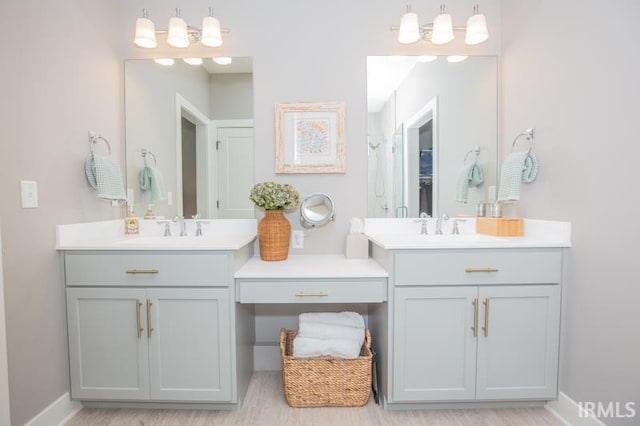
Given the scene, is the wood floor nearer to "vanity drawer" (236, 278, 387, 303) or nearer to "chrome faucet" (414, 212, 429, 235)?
"vanity drawer" (236, 278, 387, 303)

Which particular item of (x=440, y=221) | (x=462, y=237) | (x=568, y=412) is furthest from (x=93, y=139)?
(x=568, y=412)

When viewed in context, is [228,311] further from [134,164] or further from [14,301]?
[134,164]

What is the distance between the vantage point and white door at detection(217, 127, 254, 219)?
2.07 metres

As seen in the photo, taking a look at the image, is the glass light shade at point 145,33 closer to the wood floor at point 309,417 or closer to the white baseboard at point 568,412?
the wood floor at point 309,417

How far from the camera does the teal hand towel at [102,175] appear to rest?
68.7 inches

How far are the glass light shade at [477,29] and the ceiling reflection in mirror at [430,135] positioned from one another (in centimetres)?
17

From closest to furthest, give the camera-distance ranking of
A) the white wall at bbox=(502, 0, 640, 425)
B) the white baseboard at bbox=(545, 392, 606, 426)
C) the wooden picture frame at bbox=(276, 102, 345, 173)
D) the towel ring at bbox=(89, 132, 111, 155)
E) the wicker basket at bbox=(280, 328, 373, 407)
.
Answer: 1. the white wall at bbox=(502, 0, 640, 425)
2. the white baseboard at bbox=(545, 392, 606, 426)
3. the wicker basket at bbox=(280, 328, 373, 407)
4. the towel ring at bbox=(89, 132, 111, 155)
5. the wooden picture frame at bbox=(276, 102, 345, 173)

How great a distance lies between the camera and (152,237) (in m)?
2.05

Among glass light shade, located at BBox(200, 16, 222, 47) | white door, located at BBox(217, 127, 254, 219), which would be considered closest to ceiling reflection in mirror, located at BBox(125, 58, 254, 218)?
white door, located at BBox(217, 127, 254, 219)

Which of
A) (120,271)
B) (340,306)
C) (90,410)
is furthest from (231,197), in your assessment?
(90,410)

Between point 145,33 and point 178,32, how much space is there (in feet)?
0.65

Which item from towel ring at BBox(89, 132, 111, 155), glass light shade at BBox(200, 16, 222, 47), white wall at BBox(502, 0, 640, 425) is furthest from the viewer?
glass light shade at BBox(200, 16, 222, 47)

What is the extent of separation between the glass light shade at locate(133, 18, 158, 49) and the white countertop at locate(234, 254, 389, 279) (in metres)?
1.45

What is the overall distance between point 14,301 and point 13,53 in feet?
3.48
